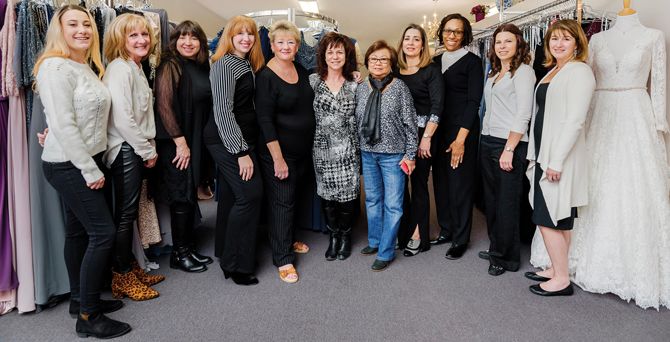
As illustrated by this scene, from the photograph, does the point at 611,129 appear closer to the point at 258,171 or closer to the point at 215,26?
the point at 258,171

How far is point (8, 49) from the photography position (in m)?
1.95

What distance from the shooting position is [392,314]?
2.10 meters

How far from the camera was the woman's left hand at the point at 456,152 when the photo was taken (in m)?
2.67

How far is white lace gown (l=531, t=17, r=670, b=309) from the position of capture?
214 centimetres

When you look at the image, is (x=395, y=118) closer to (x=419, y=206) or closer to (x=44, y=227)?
(x=419, y=206)

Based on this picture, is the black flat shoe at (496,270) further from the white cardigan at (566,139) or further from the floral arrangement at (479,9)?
the floral arrangement at (479,9)

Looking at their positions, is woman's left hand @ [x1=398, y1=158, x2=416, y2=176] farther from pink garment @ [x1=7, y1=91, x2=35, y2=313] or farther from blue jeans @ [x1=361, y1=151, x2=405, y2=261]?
pink garment @ [x1=7, y1=91, x2=35, y2=313]

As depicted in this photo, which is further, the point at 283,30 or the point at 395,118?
the point at 395,118

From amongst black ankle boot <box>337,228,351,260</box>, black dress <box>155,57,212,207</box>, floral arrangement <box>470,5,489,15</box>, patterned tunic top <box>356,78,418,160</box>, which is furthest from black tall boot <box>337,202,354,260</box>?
floral arrangement <box>470,5,489,15</box>

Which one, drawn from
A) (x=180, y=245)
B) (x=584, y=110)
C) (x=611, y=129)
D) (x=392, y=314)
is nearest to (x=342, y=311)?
(x=392, y=314)

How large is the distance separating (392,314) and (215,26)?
746 cm

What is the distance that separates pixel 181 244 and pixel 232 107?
1.01m

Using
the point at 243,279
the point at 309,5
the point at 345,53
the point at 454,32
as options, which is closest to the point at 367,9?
the point at 309,5

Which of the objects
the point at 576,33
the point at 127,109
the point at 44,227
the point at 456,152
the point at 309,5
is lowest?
the point at 44,227
